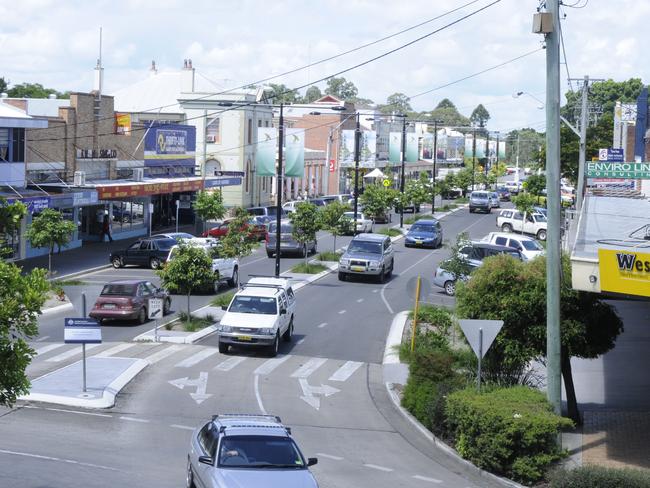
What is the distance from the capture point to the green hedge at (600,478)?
14172 millimetres

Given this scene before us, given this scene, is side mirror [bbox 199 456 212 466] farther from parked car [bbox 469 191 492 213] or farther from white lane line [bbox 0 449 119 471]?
parked car [bbox 469 191 492 213]

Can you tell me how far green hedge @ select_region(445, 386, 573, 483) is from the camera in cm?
1664

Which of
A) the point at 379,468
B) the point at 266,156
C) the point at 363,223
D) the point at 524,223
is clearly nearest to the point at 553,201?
the point at 379,468

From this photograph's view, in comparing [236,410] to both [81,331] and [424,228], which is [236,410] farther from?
[424,228]

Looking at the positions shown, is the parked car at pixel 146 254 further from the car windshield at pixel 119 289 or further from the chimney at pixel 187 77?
the chimney at pixel 187 77

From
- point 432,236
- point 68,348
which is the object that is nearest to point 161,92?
point 432,236

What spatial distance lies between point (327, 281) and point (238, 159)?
36325mm

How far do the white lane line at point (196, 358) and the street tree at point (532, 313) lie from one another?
9.52 meters

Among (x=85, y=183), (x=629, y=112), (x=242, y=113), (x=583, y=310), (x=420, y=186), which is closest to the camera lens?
(x=583, y=310)

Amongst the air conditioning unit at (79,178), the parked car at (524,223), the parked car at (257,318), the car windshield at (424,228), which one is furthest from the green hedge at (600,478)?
the parked car at (524,223)

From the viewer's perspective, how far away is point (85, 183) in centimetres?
5297

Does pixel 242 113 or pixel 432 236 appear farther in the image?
pixel 242 113

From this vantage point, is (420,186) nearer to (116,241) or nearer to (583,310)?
(116,241)

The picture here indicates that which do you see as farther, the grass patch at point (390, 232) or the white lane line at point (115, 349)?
the grass patch at point (390, 232)
